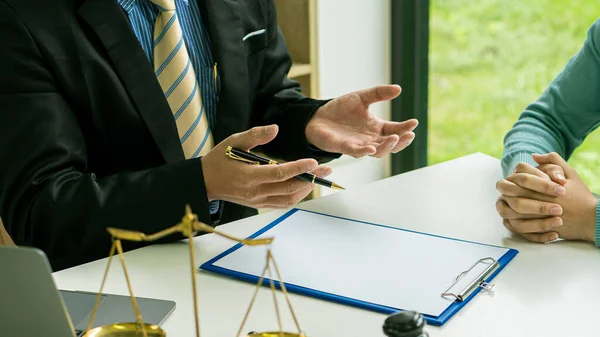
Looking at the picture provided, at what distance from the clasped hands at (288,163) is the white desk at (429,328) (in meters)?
0.08

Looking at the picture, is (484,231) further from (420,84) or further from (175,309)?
(420,84)

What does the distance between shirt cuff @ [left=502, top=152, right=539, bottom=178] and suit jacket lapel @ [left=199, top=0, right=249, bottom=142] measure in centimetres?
60

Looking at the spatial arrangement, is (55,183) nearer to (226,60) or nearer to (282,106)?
(226,60)

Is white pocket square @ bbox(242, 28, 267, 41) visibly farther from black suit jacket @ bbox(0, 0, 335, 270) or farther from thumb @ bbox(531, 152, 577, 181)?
thumb @ bbox(531, 152, 577, 181)

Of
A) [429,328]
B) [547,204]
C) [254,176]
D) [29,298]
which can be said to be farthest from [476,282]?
[29,298]

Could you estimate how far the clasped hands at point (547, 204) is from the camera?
4.21 feet

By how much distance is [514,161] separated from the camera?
1.53 metres

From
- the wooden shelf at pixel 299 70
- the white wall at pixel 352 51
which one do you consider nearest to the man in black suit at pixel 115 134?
the wooden shelf at pixel 299 70

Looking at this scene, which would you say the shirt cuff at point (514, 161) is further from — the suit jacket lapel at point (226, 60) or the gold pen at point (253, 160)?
the suit jacket lapel at point (226, 60)

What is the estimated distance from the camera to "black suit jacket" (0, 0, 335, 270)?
1.33 meters

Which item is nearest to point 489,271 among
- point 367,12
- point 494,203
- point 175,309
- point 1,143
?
point 494,203

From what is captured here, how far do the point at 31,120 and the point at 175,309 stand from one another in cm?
50

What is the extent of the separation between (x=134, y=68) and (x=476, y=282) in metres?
0.82

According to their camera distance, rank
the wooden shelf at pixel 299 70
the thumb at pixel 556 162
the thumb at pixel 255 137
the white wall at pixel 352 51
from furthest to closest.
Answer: the white wall at pixel 352 51 → the wooden shelf at pixel 299 70 → the thumb at pixel 556 162 → the thumb at pixel 255 137
